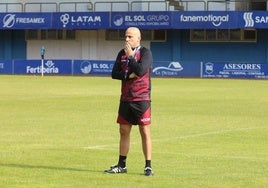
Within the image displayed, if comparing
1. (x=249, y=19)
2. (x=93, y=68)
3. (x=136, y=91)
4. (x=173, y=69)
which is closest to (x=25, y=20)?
(x=93, y=68)

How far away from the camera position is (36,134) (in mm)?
18578

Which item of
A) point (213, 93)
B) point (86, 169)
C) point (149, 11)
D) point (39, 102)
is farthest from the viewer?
point (149, 11)

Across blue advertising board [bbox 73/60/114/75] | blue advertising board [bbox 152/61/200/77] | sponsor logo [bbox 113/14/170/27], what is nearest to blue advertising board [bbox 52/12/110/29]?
sponsor logo [bbox 113/14/170/27]

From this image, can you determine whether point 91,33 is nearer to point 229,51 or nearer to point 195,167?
point 229,51

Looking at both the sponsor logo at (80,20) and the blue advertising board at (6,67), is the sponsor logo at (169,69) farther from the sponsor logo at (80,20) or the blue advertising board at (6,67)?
the blue advertising board at (6,67)

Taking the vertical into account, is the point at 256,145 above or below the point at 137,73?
below

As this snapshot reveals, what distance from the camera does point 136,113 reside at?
39.8 feet

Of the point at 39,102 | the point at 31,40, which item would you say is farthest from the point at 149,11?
the point at 39,102

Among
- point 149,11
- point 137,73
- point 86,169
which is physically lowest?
point 86,169

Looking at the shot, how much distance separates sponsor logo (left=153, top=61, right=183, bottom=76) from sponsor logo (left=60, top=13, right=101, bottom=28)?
10313mm

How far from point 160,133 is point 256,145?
326 cm

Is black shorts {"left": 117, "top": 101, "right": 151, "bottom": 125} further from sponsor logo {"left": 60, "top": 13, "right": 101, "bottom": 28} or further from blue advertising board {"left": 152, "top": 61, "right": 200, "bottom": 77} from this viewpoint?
sponsor logo {"left": 60, "top": 13, "right": 101, "bottom": 28}

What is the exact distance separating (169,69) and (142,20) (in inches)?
317

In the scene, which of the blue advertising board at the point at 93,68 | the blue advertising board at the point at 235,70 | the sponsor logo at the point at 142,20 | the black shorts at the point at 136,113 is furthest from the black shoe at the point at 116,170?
the sponsor logo at the point at 142,20
